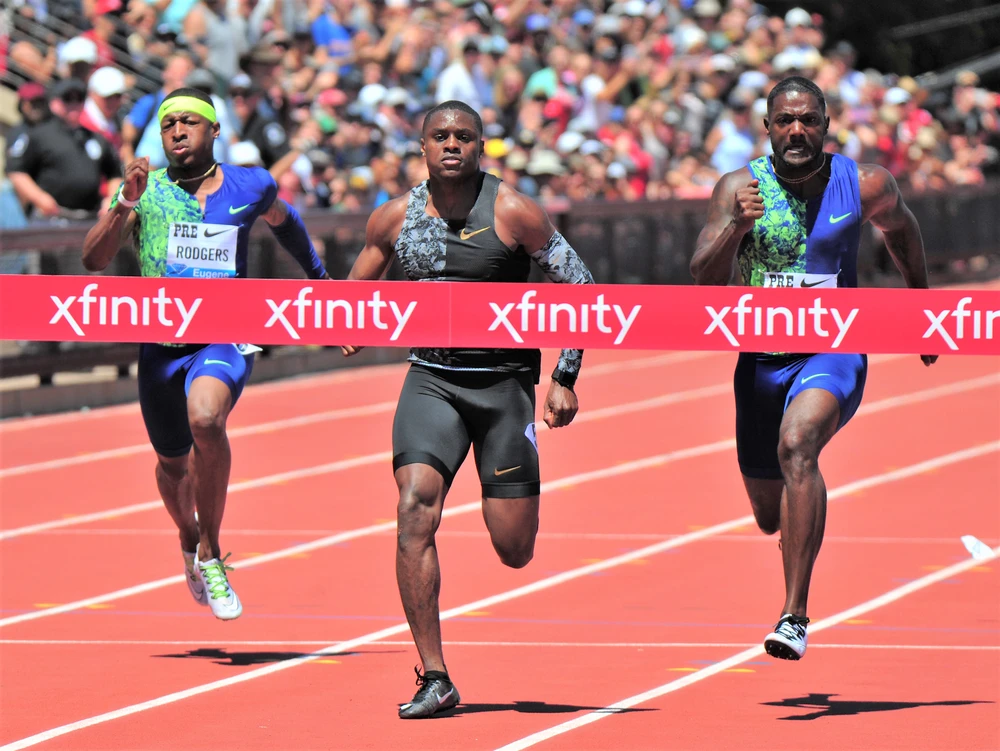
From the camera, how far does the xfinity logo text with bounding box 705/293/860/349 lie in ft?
24.2

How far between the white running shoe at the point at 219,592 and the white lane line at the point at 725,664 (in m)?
1.84

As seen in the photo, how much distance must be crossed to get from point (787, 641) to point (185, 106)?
11.1 feet

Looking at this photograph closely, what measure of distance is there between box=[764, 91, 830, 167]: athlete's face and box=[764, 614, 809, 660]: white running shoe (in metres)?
1.70

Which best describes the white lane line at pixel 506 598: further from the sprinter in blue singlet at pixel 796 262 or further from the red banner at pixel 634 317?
the red banner at pixel 634 317

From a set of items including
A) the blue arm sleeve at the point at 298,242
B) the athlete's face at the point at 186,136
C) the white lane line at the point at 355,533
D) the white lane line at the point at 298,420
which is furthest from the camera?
the white lane line at the point at 298,420

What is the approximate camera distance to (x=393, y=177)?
20188 mm

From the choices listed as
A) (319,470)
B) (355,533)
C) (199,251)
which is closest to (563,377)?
(199,251)

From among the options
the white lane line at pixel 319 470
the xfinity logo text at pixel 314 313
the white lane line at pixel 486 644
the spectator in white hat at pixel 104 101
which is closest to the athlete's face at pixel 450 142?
the xfinity logo text at pixel 314 313

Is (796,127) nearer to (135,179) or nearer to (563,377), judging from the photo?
(563,377)

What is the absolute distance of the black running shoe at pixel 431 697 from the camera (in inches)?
280

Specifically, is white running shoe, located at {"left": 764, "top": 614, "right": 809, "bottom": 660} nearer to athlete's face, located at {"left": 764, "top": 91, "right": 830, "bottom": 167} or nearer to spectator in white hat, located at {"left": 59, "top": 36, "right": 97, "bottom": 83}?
athlete's face, located at {"left": 764, "top": 91, "right": 830, "bottom": 167}

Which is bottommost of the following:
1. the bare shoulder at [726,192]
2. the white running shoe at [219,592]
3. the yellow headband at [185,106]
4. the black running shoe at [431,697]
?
the black running shoe at [431,697]

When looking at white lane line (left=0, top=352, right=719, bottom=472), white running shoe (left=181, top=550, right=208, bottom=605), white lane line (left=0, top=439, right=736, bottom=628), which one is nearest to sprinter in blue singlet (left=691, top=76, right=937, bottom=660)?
white running shoe (left=181, top=550, right=208, bottom=605)

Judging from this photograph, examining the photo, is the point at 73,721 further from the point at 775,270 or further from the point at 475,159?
the point at 775,270
